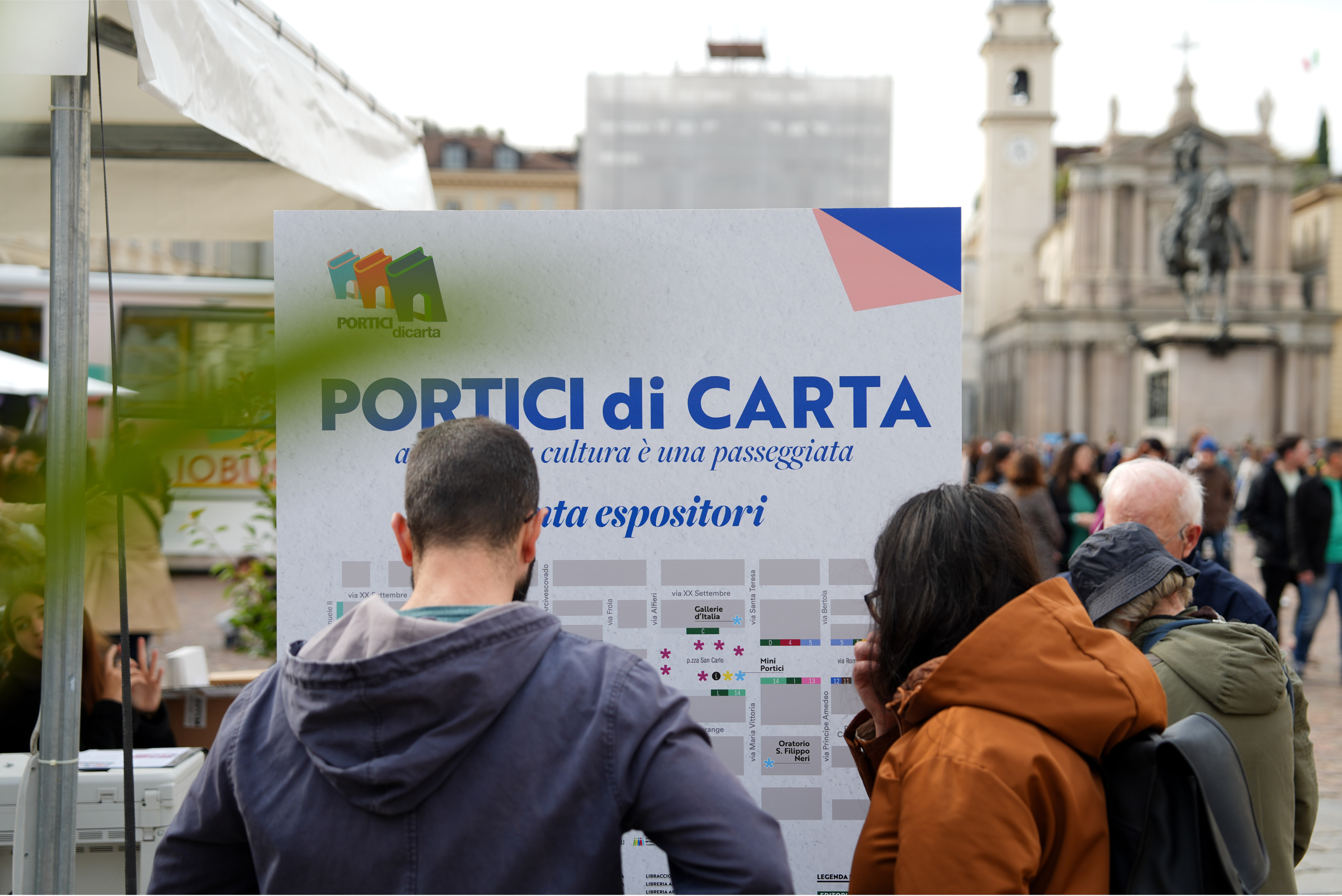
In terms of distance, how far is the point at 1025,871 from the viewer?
1448 millimetres

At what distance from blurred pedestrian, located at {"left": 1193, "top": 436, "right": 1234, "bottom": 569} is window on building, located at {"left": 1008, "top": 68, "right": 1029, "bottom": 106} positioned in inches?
2100

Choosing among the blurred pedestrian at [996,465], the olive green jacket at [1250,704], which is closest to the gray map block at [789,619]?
the olive green jacket at [1250,704]

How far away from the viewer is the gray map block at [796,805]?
98.3 inches

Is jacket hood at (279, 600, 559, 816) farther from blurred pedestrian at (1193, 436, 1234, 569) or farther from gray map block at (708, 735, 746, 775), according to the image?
blurred pedestrian at (1193, 436, 1234, 569)

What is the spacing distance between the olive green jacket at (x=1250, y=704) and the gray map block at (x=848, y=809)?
688mm

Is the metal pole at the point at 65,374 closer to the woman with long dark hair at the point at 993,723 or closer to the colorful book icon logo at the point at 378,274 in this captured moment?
the colorful book icon logo at the point at 378,274

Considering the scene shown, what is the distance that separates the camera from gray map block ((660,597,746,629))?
2488 millimetres

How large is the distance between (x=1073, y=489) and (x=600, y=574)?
248 inches

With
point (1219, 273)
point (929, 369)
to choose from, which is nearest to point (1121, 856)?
point (929, 369)

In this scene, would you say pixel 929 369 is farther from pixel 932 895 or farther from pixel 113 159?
pixel 113 159

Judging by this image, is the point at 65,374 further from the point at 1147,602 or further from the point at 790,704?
the point at 1147,602

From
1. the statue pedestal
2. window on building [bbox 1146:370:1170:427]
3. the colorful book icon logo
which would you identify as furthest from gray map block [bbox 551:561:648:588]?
window on building [bbox 1146:370:1170:427]

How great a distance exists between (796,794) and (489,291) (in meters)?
2.19

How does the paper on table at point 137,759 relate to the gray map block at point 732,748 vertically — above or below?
below
